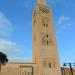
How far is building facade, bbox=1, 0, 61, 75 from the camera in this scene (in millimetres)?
32862

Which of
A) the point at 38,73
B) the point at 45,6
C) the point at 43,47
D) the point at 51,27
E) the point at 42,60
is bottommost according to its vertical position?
the point at 38,73

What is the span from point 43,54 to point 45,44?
2.81m

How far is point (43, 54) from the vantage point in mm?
35031

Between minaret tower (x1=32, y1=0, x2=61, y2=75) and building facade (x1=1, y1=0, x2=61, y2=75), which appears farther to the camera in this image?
minaret tower (x1=32, y1=0, x2=61, y2=75)

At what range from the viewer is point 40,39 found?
3672 cm

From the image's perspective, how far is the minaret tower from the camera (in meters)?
34.0

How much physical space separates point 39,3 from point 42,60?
55.4 feet

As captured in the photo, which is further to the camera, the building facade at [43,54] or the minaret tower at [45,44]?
the minaret tower at [45,44]

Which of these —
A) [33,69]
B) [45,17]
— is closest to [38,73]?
[33,69]

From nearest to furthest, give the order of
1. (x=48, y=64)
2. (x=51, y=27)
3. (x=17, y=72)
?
(x=17, y=72), (x=48, y=64), (x=51, y=27)

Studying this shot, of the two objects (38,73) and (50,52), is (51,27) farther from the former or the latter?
(38,73)

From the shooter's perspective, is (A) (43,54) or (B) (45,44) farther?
(B) (45,44)

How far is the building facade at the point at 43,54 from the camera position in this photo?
32.9m

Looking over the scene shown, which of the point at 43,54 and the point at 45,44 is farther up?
the point at 45,44
